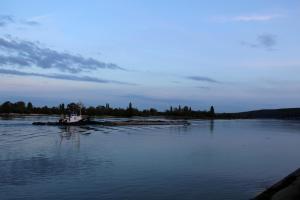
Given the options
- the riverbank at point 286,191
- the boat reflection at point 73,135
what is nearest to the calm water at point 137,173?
the riverbank at point 286,191

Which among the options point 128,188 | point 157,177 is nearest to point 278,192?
point 128,188

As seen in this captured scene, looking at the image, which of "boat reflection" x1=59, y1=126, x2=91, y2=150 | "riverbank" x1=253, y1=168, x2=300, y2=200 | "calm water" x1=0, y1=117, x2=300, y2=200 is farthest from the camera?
"boat reflection" x1=59, y1=126, x2=91, y2=150

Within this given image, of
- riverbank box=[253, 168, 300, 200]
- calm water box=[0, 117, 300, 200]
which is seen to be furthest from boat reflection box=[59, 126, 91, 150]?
riverbank box=[253, 168, 300, 200]

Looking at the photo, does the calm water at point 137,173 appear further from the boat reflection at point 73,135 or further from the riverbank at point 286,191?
the boat reflection at point 73,135

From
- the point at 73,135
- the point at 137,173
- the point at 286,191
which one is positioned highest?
the point at 73,135

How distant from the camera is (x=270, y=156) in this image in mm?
36062

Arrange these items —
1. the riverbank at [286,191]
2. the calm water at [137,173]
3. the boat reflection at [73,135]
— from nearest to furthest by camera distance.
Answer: the riverbank at [286,191]
the calm water at [137,173]
the boat reflection at [73,135]

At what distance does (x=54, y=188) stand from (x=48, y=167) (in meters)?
6.73

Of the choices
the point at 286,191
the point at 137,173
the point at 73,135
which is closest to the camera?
the point at 286,191

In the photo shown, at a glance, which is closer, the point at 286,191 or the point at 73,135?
the point at 286,191

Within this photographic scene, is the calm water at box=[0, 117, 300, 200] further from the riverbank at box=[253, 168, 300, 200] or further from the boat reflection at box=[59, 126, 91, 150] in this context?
the boat reflection at box=[59, 126, 91, 150]

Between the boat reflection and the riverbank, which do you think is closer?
the riverbank

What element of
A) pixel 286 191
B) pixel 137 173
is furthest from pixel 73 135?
pixel 286 191

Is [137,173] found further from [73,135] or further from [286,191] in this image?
[73,135]
